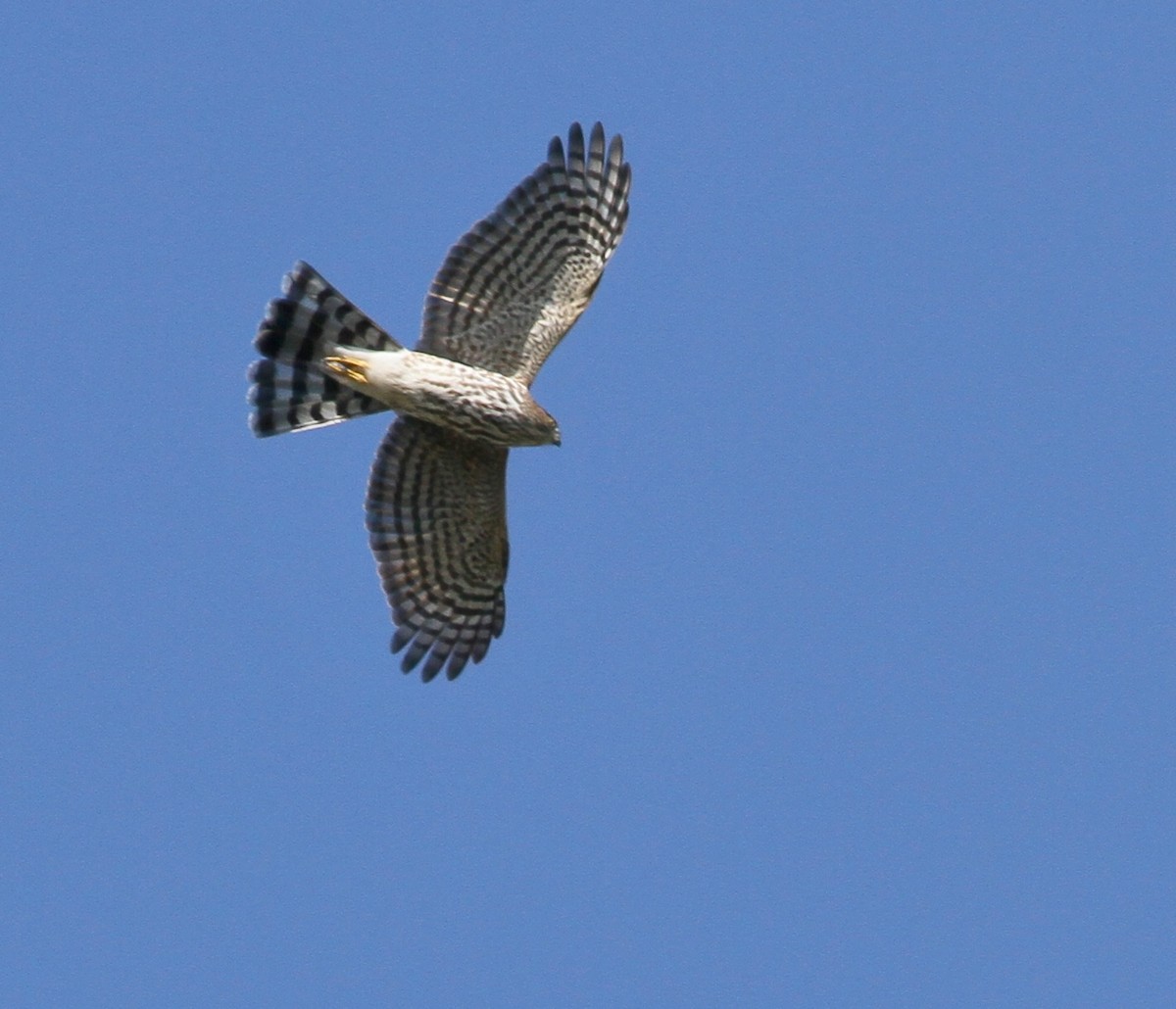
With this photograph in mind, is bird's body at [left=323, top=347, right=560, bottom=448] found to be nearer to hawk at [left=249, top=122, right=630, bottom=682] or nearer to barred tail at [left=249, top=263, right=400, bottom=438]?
hawk at [left=249, top=122, right=630, bottom=682]

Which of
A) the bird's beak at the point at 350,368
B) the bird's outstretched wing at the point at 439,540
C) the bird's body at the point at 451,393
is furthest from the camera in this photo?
the bird's outstretched wing at the point at 439,540

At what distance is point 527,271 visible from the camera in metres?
Result: 17.8

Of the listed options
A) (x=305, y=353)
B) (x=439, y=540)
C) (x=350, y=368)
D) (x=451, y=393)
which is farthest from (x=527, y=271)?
(x=439, y=540)

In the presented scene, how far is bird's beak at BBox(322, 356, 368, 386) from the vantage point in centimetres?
1775

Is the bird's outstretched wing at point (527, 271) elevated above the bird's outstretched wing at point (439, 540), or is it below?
above

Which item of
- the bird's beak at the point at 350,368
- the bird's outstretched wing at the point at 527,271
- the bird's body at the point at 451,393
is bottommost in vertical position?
the bird's beak at the point at 350,368

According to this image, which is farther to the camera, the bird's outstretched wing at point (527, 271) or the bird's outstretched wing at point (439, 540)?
the bird's outstretched wing at point (439, 540)

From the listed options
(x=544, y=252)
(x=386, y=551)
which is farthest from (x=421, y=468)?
A: (x=544, y=252)

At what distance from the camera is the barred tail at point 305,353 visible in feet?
58.5

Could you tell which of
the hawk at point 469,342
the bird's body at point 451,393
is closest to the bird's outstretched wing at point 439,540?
the hawk at point 469,342

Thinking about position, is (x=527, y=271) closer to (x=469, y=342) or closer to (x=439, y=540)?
(x=469, y=342)

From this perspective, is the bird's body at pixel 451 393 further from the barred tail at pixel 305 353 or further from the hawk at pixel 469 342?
the barred tail at pixel 305 353

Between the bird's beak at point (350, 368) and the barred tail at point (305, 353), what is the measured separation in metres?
0.12

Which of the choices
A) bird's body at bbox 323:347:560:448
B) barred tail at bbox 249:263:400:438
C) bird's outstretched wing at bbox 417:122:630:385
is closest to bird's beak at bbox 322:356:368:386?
bird's body at bbox 323:347:560:448
